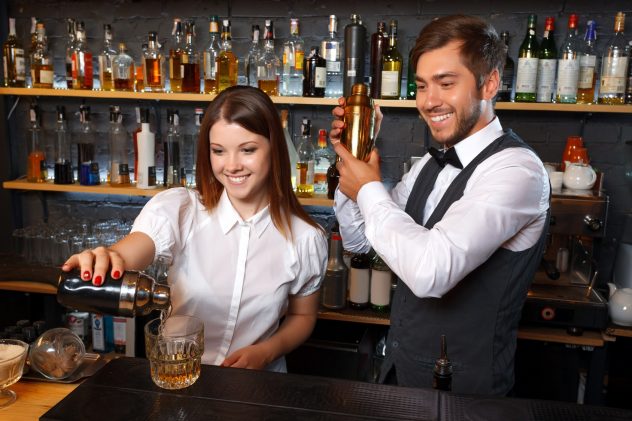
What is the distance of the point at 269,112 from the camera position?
1.40 m

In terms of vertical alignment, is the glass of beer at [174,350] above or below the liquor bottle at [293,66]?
below

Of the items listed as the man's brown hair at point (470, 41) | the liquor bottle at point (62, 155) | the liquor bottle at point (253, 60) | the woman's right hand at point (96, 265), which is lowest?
the woman's right hand at point (96, 265)

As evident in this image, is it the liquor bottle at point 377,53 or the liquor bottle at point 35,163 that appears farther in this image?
the liquor bottle at point 35,163

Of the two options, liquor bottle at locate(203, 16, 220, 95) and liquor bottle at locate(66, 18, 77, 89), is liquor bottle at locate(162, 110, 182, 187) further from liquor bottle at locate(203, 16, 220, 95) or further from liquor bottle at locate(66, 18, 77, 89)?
liquor bottle at locate(66, 18, 77, 89)

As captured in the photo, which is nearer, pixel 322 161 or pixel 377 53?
pixel 377 53

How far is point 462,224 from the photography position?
1186mm

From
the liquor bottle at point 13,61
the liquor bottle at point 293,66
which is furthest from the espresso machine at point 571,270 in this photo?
the liquor bottle at point 13,61

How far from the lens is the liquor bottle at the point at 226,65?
101 inches

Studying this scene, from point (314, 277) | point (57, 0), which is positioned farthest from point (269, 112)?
point (57, 0)

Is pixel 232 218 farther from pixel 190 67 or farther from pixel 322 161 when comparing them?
pixel 190 67

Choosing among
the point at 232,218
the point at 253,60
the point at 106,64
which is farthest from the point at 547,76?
the point at 106,64

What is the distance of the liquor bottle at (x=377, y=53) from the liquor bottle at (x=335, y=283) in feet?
2.08

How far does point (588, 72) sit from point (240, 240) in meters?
1.63

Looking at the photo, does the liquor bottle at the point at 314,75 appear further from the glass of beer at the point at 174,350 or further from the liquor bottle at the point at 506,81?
the glass of beer at the point at 174,350
